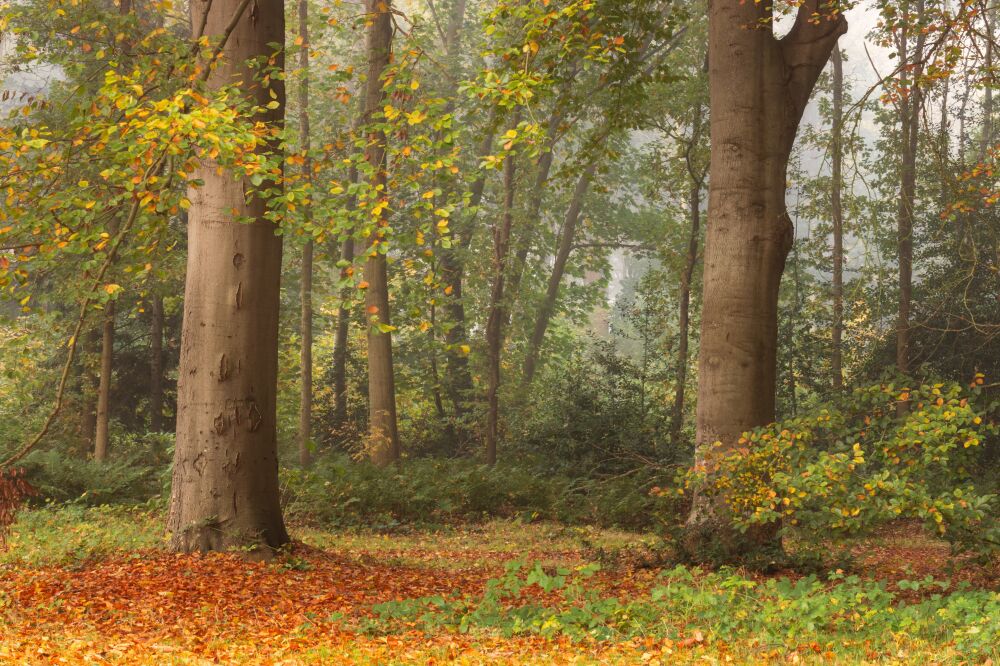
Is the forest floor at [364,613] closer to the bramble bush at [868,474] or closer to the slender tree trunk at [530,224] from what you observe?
the bramble bush at [868,474]

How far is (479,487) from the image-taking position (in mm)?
15766

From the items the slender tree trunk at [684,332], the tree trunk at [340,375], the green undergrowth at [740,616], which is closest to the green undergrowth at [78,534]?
the green undergrowth at [740,616]

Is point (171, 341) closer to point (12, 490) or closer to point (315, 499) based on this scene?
point (315, 499)

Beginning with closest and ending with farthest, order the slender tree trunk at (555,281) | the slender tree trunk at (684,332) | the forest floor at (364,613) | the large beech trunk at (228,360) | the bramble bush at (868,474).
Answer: the forest floor at (364,613) → the bramble bush at (868,474) → the large beech trunk at (228,360) → the slender tree trunk at (684,332) → the slender tree trunk at (555,281)

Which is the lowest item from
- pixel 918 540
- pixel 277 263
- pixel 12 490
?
pixel 918 540

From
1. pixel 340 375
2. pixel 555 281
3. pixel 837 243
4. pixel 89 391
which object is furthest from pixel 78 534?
pixel 555 281

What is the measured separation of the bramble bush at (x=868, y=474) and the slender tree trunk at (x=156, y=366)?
14019mm

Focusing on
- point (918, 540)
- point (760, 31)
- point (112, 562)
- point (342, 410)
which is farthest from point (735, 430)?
point (342, 410)

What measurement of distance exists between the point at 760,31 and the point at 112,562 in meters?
8.18

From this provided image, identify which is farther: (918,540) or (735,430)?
(918,540)

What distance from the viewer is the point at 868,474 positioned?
25.4 ft

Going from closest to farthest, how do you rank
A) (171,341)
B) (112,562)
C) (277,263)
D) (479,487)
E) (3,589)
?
(3,589)
(112,562)
(277,263)
(479,487)
(171,341)

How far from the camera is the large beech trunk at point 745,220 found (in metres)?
9.03

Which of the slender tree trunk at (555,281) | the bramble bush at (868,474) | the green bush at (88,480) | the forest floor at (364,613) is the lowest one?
the forest floor at (364,613)
